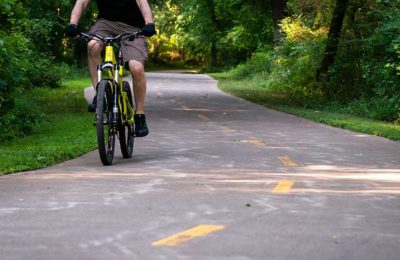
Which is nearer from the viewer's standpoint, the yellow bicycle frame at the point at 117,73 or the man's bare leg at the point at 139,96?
the yellow bicycle frame at the point at 117,73

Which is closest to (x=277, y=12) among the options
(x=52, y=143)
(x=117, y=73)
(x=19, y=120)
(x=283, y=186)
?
(x=19, y=120)

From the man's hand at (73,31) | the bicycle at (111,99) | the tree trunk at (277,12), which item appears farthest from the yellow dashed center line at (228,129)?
the tree trunk at (277,12)

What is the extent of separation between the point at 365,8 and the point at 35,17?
34.9ft

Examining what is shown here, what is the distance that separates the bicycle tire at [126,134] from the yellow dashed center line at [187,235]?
12.9ft

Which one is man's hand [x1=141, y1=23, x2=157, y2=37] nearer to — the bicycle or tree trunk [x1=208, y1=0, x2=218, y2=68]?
the bicycle

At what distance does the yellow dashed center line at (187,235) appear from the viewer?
486 centimetres

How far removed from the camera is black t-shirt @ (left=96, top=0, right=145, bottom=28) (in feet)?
30.8

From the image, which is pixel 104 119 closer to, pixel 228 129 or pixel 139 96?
pixel 139 96

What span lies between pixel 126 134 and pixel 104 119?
1.28m

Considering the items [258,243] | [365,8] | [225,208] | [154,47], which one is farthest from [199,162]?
[154,47]

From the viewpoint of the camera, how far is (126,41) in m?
9.23

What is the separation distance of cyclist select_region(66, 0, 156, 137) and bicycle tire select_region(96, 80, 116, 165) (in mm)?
536

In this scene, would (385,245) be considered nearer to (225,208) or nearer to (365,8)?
(225,208)

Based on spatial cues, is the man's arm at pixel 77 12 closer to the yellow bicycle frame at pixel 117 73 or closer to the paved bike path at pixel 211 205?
the yellow bicycle frame at pixel 117 73
